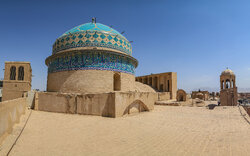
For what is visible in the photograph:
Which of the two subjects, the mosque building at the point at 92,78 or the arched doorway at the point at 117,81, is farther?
the arched doorway at the point at 117,81

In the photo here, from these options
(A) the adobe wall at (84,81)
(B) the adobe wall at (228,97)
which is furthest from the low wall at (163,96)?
(A) the adobe wall at (84,81)

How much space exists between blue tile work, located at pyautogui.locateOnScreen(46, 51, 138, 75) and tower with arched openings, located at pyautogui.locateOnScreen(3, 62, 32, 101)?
9.45m

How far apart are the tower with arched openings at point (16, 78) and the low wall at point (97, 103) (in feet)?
38.2

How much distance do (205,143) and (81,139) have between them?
3425mm

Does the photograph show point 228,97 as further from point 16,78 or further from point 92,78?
point 16,78

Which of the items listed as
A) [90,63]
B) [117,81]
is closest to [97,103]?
[90,63]

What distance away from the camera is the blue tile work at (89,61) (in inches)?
472

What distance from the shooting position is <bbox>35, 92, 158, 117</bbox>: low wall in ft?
25.1

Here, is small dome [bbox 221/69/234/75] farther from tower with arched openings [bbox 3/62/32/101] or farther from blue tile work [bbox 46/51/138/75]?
tower with arched openings [bbox 3/62/32/101]

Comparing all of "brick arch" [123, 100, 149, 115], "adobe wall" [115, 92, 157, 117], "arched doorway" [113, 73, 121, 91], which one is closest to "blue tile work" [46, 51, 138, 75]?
"arched doorway" [113, 73, 121, 91]

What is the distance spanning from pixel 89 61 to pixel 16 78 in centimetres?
1362

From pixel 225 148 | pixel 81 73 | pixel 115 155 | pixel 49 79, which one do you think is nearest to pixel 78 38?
pixel 81 73

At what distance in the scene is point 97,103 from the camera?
7.93m

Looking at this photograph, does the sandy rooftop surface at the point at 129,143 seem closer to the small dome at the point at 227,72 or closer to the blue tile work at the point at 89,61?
the blue tile work at the point at 89,61
